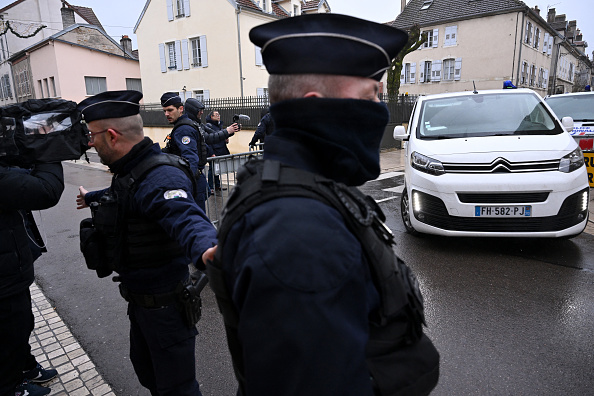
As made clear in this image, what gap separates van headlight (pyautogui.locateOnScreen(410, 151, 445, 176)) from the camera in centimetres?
475

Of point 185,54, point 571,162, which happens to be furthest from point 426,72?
point 571,162

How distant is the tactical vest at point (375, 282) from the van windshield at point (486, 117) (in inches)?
180

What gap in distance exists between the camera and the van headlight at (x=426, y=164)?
4754 millimetres

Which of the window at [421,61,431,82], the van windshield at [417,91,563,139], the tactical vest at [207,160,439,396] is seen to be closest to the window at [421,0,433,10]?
the window at [421,61,431,82]

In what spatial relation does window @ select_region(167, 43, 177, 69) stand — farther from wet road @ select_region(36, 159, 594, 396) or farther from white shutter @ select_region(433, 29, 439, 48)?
wet road @ select_region(36, 159, 594, 396)

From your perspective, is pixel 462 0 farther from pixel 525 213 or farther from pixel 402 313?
pixel 402 313

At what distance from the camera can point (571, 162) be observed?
452 cm

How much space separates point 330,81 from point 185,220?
1.15m

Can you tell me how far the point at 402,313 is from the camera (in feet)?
3.73

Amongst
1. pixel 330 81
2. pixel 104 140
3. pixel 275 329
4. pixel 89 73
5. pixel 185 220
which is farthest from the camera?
pixel 89 73

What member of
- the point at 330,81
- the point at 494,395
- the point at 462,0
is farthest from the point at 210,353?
the point at 462,0

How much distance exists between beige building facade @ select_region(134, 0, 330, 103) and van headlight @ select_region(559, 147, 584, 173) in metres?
19.9

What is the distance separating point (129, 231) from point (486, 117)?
4.99 m

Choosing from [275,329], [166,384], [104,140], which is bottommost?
[166,384]
